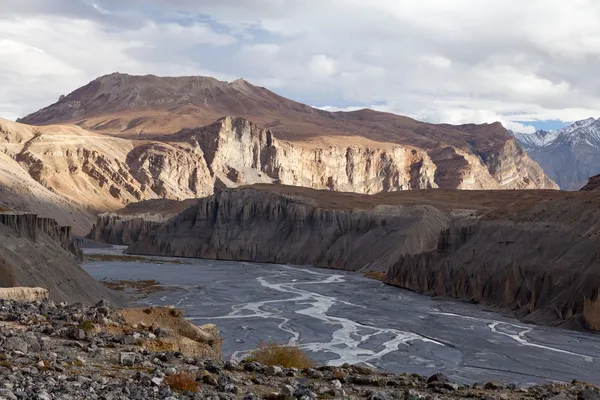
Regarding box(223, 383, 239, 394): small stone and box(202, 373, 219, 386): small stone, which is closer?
box(223, 383, 239, 394): small stone

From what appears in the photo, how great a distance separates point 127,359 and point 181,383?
118 inches

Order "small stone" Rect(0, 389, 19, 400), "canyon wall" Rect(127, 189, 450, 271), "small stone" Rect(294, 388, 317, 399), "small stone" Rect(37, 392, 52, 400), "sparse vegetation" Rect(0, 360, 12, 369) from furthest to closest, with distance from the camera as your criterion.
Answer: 1. "canyon wall" Rect(127, 189, 450, 271)
2. "small stone" Rect(294, 388, 317, 399)
3. "sparse vegetation" Rect(0, 360, 12, 369)
4. "small stone" Rect(37, 392, 52, 400)
5. "small stone" Rect(0, 389, 19, 400)

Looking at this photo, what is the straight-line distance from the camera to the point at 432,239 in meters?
118

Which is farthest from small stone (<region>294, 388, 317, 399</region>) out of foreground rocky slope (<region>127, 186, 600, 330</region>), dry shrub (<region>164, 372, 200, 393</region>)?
foreground rocky slope (<region>127, 186, 600, 330</region>)

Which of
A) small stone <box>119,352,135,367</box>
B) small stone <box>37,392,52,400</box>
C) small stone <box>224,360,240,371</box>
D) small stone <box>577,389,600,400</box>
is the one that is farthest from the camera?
small stone <box>224,360,240,371</box>

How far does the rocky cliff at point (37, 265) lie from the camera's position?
150 feet

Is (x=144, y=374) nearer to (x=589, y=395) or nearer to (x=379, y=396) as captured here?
(x=379, y=396)

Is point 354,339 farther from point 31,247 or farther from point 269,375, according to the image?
point 269,375

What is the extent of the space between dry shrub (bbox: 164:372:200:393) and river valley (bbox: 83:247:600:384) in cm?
2624

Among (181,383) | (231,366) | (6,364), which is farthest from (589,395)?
(6,364)

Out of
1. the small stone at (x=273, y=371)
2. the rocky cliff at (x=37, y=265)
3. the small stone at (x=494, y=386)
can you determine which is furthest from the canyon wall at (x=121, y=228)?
the small stone at (x=273, y=371)

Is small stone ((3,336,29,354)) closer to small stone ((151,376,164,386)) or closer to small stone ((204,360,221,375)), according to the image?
small stone ((151,376,164,386))

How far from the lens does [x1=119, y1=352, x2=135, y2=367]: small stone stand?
1839cm

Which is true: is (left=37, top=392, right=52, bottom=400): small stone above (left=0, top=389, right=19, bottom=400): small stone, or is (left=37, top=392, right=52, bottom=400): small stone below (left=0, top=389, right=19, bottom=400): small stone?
below
